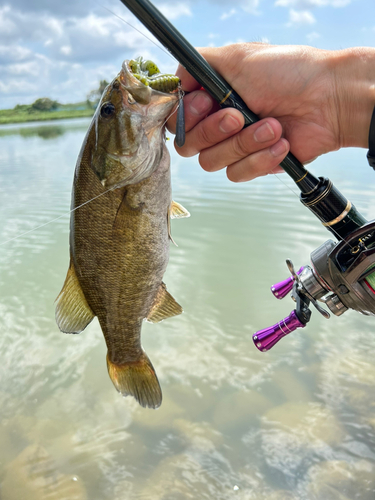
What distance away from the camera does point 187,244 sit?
6445mm

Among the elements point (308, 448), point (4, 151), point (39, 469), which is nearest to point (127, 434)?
point (39, 469)

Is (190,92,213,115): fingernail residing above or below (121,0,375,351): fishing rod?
above

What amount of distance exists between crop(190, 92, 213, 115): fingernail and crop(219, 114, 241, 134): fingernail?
112mm

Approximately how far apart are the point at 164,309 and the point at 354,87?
1323mm

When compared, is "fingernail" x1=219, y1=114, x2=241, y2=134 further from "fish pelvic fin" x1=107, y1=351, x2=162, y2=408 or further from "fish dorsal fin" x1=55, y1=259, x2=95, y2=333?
"fish pelvic fin" x1=107, y1=351, x2=162, y2=408

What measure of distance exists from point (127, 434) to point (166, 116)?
8.30 feet

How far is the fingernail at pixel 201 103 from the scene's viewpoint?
1773 millimetres

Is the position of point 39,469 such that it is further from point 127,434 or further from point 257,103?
point 257,103

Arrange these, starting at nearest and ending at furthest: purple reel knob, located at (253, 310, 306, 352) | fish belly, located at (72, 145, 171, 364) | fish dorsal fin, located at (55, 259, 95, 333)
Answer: fish belly, located at (72, 145, 171, 364)
fish dorsal fin, located at (55, 259, 95, 333)
purple reel knob, located at (253, 310, 306, 352)

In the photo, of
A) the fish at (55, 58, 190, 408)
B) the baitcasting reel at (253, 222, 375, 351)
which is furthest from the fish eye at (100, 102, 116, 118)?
the baitcasting reel at (253, 222, 375, 351)

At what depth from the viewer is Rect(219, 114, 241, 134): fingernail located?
1723mm

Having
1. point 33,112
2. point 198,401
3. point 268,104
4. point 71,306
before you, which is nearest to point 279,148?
point 268,104

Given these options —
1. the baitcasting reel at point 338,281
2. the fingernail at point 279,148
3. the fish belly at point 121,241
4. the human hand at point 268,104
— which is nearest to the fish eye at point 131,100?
the fish belly at point 121,241

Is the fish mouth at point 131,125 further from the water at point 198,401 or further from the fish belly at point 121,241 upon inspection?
the water at point 198,401
